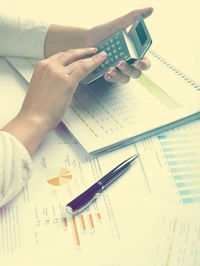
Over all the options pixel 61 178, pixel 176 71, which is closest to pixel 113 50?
pixel 176 71

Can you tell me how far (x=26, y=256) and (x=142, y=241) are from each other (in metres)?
0.16

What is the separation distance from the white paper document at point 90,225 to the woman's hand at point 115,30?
18cm

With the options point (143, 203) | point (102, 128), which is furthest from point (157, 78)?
point (143, 203)

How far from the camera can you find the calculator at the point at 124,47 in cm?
55

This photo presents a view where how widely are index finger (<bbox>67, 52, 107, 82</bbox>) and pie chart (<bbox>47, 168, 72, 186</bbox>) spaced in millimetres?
169

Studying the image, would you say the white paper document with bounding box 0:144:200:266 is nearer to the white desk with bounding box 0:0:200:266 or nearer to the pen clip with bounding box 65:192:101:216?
the pen clip with bounding box 65:192:101:216

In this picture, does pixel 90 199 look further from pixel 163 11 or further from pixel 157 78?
pixel 163 11

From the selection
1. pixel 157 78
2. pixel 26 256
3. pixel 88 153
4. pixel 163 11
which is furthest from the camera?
pixel 163 11

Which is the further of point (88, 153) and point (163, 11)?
point (163, 11)

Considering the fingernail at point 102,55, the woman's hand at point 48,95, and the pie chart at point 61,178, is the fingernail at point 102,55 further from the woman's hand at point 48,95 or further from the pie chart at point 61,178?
the pie chart at point 61,178

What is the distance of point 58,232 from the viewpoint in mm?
409

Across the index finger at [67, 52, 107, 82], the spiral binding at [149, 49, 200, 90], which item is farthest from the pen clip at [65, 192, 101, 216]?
the spiral binding at [149, 49, 200, 90]

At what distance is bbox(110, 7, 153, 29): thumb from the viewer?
24.5 inches

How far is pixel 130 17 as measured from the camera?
633 mm
